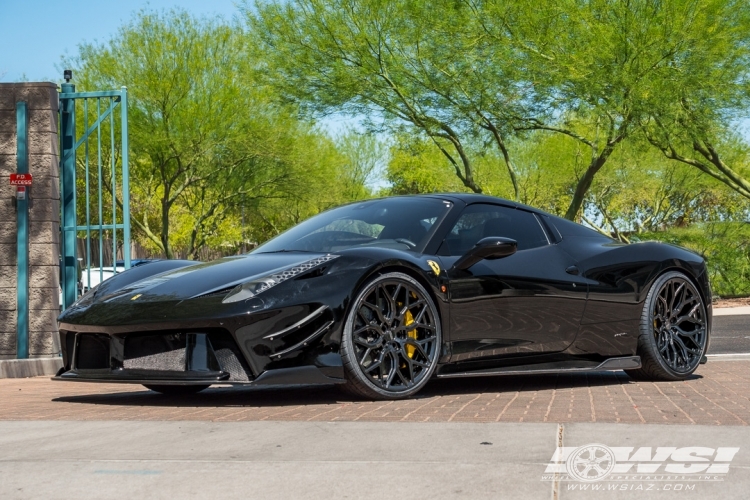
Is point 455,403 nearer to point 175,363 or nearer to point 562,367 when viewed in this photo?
point 562,367

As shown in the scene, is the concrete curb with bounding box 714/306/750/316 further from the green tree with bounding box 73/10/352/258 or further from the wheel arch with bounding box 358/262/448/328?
the green tree with bounding box 73/10/352/258

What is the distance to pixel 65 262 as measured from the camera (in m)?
10.0

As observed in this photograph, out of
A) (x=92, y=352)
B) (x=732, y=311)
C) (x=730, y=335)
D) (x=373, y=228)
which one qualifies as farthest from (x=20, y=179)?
(x=732, y=311)

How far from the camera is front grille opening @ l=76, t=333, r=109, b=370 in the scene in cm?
580

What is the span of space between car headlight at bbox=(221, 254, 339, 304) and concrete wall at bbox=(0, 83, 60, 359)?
4.75m

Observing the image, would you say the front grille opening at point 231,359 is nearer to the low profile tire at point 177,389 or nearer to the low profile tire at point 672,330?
the low profile tire at point 177,389

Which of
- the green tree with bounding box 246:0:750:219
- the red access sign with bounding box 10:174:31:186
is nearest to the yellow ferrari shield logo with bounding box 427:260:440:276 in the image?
the red access sign with bounding box 10:174:31:186

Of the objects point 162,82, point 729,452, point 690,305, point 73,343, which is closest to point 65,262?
point 73,343

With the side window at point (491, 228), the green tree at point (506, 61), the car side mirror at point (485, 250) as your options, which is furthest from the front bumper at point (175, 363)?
the green tree at point (506, 61)

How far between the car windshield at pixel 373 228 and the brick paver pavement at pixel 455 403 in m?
0.87

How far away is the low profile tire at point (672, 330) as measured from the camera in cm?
702

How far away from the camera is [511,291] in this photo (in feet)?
20.7

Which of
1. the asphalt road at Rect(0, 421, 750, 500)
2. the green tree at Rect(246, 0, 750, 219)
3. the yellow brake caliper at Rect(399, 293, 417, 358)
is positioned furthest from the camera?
the green tree at Rect(246, 0, 750, 219)

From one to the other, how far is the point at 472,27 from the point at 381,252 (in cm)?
1682
